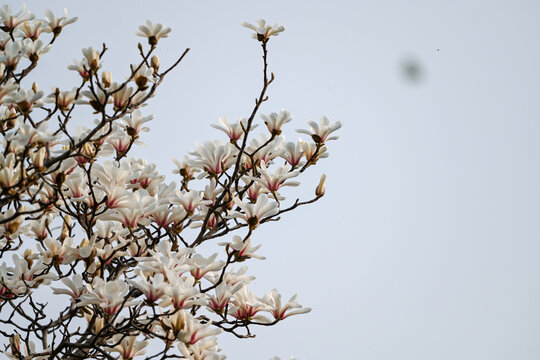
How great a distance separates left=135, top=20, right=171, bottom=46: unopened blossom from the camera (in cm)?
257

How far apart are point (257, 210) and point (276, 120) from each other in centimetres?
49

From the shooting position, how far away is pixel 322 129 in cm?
263

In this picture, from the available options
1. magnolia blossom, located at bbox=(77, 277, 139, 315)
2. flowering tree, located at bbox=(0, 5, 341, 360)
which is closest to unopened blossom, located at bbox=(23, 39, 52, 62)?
flowering tree, located at bbox=(0, 5, 341, 360)

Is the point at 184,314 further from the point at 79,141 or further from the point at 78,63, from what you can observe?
Answer: the point at 78,63

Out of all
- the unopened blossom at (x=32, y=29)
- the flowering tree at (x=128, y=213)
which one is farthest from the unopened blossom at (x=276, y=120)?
the unopened blossom at (x=32, y=29)

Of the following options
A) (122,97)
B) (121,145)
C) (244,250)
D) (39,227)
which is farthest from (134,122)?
(244,250)

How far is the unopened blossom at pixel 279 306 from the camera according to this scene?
8.08 feet

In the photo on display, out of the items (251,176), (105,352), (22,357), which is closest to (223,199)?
(251,176)

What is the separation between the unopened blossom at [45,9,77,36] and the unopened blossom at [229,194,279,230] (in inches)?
58.0

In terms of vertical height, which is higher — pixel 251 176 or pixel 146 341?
pixel 251 176

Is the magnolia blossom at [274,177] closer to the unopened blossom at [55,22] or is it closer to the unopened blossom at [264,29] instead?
the unopened blossom at [264,29]

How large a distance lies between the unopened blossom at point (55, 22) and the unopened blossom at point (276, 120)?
122 centimetres

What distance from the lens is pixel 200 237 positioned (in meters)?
2.58

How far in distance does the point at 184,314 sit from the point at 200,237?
Answer: 1.80 feet
